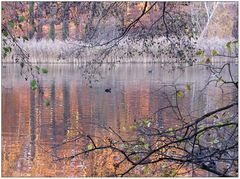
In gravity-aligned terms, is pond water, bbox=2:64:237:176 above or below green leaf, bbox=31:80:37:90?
below

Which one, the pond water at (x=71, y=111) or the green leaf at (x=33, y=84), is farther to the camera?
the pond water at (x=71, y=111)

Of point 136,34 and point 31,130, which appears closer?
point 136,34

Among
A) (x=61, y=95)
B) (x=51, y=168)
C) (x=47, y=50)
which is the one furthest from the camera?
(x=47, y=50)

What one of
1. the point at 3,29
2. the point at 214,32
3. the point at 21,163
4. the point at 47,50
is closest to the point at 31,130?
the point at 21,163

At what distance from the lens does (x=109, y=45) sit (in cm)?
433

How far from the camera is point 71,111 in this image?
1167 centimetres

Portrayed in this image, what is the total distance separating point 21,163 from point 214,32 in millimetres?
18241

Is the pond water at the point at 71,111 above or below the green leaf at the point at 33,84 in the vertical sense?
below

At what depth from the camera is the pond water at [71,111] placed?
708cm

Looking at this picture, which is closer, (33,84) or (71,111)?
(33,84)

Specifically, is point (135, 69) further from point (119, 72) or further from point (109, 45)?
point (109, 45)

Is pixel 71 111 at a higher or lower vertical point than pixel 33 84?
lower

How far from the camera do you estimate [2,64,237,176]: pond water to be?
23.2ft

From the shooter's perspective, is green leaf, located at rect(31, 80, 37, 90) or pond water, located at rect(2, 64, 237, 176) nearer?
green leaf, located at rect(31, 80, 37, 90)
